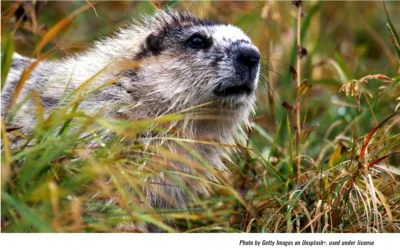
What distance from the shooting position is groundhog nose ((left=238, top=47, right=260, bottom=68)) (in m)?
4.48

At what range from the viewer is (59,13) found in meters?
8.14

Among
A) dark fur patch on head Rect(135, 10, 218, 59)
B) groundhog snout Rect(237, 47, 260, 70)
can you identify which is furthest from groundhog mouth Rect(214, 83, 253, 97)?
dark fur patch on head Rect(135, 10, 218, 59)

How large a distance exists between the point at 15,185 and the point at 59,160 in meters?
0.34

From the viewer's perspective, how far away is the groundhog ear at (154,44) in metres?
4.86

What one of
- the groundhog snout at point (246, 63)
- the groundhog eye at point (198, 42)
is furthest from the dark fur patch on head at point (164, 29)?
the groundhog snout at point (246, 63)

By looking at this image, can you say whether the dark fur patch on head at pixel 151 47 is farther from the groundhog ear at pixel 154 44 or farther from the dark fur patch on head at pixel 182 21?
the dark fur patch on head at pixel 182 21

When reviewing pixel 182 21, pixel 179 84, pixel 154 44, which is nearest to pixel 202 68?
pixel 179 84

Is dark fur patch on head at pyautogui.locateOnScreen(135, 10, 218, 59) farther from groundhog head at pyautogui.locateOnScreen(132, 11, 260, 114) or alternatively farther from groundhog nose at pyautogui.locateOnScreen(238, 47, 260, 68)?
groundhog nose at pyautogui.locateOnScreen(238, 47, 260, 68)

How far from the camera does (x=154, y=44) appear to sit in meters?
4.90

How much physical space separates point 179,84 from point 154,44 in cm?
55

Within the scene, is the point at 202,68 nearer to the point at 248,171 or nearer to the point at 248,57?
A: the point at 248,57

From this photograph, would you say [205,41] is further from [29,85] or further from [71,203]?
[71,203]

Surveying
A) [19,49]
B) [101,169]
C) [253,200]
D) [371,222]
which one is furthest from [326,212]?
[19,49]

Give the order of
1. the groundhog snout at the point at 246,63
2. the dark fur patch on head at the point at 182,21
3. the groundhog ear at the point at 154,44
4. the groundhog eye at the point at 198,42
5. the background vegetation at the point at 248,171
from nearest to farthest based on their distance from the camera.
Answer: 1. the background vegetation at the point at 248,171
2. the groundhog snout at the point at 246,63
3. the groundhog eye at the point at 198,42
4. the groundhog ear at the point at 154,44
5. the dark fur patch on head at the point at 182,21
